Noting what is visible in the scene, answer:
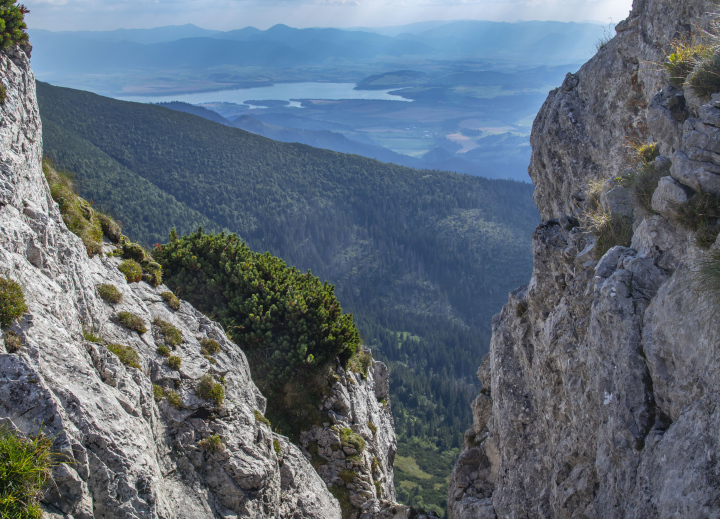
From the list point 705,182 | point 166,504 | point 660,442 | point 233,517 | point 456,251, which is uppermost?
point 705,182

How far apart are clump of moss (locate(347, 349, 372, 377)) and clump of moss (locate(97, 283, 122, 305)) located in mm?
13514

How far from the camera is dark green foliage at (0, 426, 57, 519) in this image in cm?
708

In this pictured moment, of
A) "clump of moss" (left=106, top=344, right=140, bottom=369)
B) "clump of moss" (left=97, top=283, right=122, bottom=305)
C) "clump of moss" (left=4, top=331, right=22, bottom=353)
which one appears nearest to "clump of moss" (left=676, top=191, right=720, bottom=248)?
"clump of moss" (left=4, top=331, right=22, bottom=353)

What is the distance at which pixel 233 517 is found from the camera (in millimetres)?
12250

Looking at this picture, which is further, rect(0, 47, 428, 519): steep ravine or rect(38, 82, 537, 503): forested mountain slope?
rect(38, 82, 537, 503): forested mountain slope

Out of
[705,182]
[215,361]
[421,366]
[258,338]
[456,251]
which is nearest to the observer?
[705,182]

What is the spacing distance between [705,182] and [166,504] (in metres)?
13.2

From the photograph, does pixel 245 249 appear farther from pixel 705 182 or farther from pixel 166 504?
pixel 705 182

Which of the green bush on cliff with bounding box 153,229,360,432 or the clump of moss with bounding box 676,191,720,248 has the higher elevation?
the clump of moss with bounding box 676,191,720,248

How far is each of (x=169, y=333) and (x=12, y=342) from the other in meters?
6.61

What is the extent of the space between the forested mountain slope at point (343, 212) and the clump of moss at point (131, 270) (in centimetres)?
8918

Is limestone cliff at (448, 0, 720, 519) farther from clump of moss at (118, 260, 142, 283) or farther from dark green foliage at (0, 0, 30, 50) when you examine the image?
dark green foliage at (0, 0, 30, 50)

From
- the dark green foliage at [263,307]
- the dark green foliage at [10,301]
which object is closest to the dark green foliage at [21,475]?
the dark green foliage at [10,301]

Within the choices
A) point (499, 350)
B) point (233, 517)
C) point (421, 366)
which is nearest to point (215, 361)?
point (233, 517)
